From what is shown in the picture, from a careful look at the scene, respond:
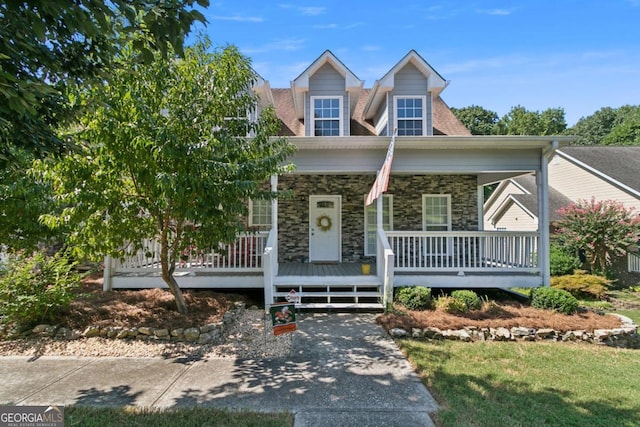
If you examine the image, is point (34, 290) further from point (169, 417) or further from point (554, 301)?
point (554, 301)

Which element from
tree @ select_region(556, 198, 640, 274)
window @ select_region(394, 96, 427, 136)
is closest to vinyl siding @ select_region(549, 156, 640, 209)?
tree @ select_region(556, 198, 640, 274)

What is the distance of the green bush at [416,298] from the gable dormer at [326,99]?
484cm

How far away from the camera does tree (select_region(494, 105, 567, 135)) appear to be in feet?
117

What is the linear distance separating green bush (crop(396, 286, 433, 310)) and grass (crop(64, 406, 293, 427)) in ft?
14.3

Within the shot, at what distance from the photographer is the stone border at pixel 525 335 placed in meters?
5.79

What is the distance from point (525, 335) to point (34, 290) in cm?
854

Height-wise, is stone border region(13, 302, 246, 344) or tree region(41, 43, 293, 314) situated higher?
tree region(41, 43, 293, 314)

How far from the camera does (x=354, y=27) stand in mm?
7949

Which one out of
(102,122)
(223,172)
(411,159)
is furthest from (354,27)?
(102,122)

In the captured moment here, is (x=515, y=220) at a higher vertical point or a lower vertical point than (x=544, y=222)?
higher

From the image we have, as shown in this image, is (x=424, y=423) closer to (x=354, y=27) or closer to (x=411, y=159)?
(x=411, y=159)

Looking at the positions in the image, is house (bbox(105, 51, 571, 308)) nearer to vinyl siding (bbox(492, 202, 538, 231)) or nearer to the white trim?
the white trim

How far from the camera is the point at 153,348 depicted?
5227mm

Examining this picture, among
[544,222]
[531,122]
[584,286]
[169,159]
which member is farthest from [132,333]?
[531,122]
